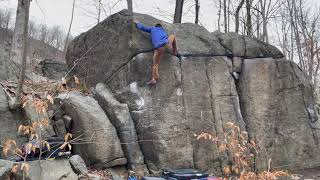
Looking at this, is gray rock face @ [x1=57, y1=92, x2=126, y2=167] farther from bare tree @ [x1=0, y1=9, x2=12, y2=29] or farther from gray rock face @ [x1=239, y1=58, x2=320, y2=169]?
bare tree @ [x1=0, y1=9, x2=12, y2=29]

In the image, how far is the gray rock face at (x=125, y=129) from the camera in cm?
1031

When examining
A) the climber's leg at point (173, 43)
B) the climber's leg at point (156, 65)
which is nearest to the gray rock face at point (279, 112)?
the climber's leg at point (173, 43)

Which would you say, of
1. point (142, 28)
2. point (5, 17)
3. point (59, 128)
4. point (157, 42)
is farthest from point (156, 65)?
point (5, 17)

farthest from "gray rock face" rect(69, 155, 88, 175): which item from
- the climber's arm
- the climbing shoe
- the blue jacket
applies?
the climber's arm

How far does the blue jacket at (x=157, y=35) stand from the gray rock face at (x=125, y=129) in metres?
1.94

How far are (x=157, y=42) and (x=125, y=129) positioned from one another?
101 inches

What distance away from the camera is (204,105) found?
451 inches

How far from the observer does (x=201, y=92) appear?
453 inches

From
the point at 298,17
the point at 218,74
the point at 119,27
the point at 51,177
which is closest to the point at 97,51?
the point at 119,27

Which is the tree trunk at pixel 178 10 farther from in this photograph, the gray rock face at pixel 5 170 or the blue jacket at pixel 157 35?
the gray rock face at pixel 5 170

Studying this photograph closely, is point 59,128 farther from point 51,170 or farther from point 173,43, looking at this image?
point 173,43

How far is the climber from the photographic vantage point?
1093cm

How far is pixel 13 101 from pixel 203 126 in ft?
17.2

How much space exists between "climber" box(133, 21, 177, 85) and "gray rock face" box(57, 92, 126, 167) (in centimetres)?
183
